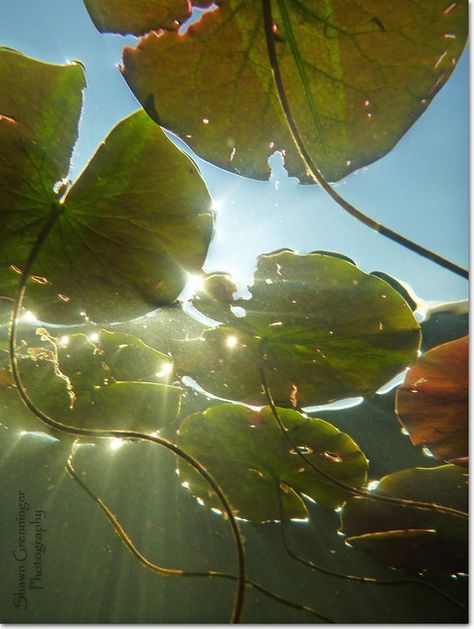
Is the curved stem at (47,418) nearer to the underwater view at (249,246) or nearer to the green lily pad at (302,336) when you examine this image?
the underwater view at (249,246)

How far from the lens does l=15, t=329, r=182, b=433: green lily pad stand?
75cm

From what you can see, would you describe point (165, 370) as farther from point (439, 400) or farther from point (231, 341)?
point (439, 400)

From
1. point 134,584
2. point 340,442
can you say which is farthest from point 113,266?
point 134,584

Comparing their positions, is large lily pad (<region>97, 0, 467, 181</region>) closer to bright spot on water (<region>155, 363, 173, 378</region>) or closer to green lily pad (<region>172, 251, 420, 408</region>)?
green lily pad (<region>172, 251, 420, 408</region>)

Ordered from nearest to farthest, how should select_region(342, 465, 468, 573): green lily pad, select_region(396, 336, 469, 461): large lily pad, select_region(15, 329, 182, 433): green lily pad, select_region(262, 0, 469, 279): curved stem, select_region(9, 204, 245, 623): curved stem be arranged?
1. select_region(262, 0, 469, 279): curved stem
2. select_region(9, 204, 245, 623): curved stem
3. select_region(396, 336, 469, 461): large lily pad
4. select_region(15, 329, 182, 433): green lily pad
5. select_region(342, 465, 468, 573): green lily pad

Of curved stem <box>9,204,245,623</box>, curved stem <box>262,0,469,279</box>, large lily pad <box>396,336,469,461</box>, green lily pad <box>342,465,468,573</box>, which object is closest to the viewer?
curved stem <box>262,0,469,279</box>

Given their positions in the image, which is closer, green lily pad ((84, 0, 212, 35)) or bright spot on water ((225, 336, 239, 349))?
green lily pad ((84, 0, 212, 35))

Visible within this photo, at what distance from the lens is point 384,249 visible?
69 centimetres

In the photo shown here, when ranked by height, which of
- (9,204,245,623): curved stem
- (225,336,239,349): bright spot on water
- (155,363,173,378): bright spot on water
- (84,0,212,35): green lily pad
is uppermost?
(84,0,212,35): green lily pad

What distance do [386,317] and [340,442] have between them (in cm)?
30

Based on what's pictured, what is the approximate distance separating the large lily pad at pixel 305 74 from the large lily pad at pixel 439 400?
0.34 metres

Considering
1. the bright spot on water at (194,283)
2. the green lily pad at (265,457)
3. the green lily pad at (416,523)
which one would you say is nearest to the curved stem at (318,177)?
the bright spot on water at (194,283)

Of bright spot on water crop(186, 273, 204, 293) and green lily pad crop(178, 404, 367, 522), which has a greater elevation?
bright spot on water crop(186, 273, 204, 293)

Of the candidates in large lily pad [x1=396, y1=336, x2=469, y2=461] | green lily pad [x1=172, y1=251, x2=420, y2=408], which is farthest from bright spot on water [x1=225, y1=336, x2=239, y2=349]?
large lily pad [x1=396, y1=336, x2=469, y2=461]
